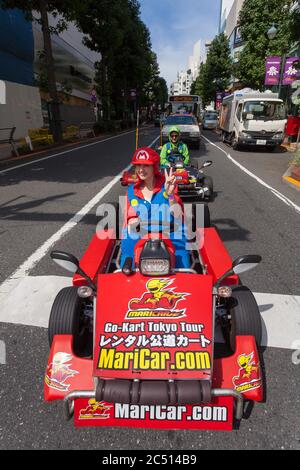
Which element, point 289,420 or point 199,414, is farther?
point 289,420

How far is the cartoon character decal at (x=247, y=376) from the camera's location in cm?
197

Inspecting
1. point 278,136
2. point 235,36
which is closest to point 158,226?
point 278,136

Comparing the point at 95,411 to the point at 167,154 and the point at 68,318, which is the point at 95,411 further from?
the point at 167,154

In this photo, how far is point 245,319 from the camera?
2344 millimetres

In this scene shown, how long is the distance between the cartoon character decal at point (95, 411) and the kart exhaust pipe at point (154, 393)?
108 millimetres

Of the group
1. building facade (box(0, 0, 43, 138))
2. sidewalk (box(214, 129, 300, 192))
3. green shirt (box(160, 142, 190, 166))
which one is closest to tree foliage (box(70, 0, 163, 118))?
building facade (box(0, 0, 43, 138))

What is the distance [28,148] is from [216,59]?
44283 mm

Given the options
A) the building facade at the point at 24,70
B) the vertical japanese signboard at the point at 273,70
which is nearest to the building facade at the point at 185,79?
the building facade at the point at 24,70

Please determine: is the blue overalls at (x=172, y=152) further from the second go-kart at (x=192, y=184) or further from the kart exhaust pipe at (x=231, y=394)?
the kart exhaust pipe at (x=231, y=394)

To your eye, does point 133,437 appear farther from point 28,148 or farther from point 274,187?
point 28,148

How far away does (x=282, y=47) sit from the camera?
2150 cm

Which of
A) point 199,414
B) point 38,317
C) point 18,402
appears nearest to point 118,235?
point 38,317

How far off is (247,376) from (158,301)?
0.70 metres
